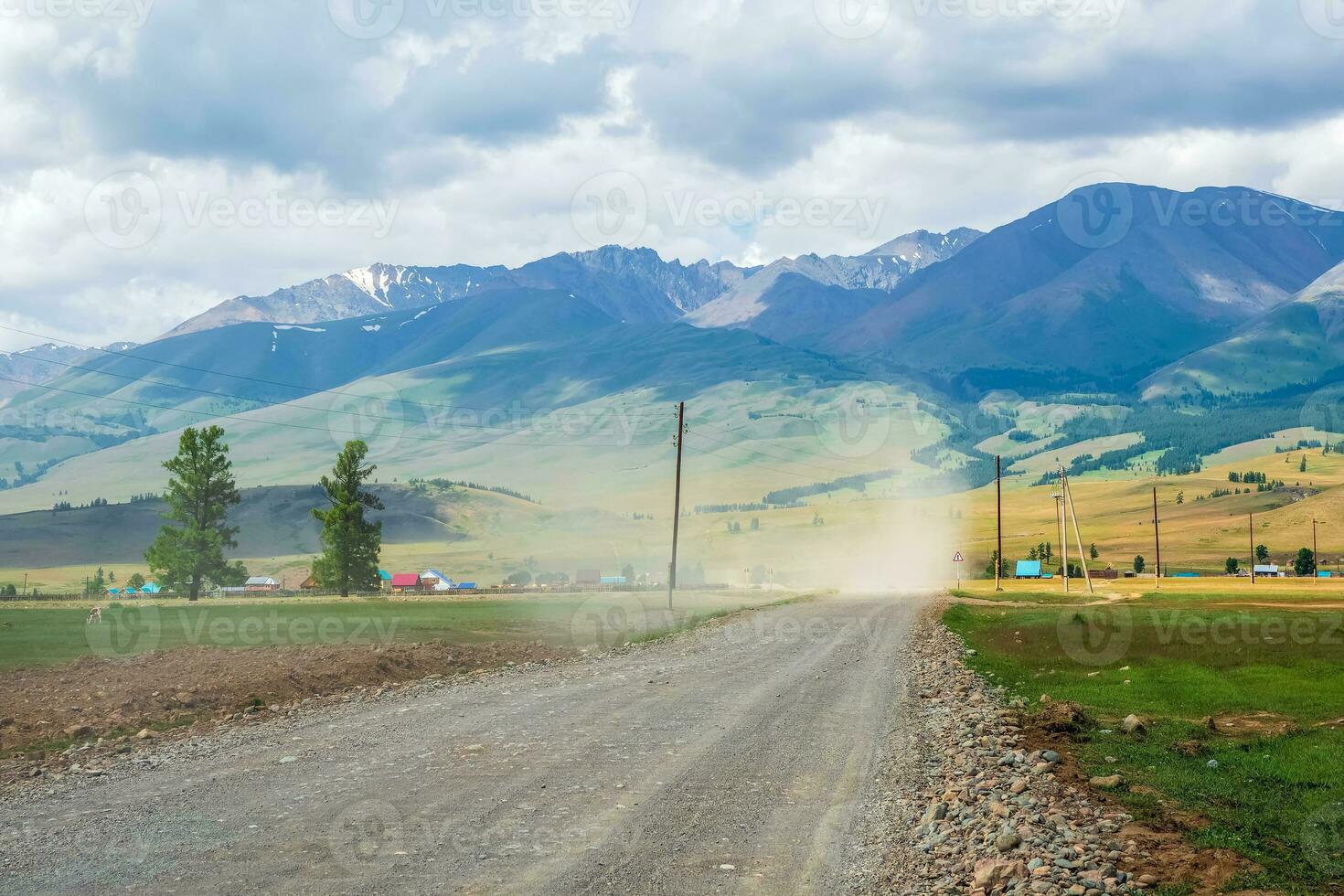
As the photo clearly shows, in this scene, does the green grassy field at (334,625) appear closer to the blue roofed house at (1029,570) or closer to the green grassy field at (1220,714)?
the green grassy field at (1220,714)

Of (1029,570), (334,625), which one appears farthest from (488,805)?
(1029,570)

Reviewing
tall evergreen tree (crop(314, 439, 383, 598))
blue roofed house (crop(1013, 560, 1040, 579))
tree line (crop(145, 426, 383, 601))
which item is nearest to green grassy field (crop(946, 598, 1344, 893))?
tall evergreen tree (crop(314, 439, 383, 598))

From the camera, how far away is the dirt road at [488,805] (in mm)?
12398

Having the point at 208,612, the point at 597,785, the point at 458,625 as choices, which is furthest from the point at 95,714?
the point at 208,612

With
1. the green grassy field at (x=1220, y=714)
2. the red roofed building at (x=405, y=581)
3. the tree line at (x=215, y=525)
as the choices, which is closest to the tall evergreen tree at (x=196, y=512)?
the tree line at (x=215, y=525)

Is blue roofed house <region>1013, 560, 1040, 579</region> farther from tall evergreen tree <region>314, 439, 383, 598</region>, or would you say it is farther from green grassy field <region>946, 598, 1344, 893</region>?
green grassy field <region>946, 598, 1344, 893</region>

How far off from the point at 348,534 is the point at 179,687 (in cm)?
7942

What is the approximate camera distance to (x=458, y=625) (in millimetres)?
51531

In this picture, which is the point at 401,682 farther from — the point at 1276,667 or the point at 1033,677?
the point at 1276,667

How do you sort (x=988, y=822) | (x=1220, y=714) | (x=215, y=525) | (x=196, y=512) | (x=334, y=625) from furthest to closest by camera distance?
(x=215, y=525) < (x=196, y=512) < (x=334, y=625) < (x=1220, y=714) < (x=988, y=822)

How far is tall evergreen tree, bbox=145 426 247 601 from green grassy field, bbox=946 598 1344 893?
78.4 metres

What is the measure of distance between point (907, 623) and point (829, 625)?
572 centimetres

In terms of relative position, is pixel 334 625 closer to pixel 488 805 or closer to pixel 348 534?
pixel 488 805

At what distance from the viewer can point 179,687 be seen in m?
27.3
